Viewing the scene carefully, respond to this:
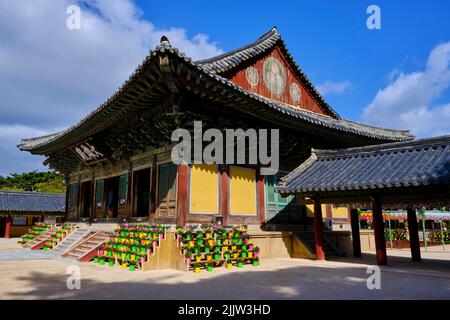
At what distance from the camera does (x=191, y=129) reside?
1063cm

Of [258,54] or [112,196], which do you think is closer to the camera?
[258,54]

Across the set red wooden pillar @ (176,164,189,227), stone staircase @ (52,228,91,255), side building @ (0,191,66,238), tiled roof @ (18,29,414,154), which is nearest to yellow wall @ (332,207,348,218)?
tiled roof @ (18,29,414,154)

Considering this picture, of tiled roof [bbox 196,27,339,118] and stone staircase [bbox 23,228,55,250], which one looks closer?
tiled roof [bbox 196,27,339,118]

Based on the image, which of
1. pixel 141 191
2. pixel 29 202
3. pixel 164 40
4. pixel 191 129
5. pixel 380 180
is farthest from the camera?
pixel 29 202

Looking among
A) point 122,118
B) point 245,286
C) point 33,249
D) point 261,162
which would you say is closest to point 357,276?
point 245,286

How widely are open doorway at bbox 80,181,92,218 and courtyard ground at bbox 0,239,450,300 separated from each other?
26.0 feet

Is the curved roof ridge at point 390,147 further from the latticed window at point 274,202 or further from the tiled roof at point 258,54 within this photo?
the tiled roof at point 258,54

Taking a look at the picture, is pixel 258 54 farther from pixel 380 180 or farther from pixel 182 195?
pixel 380 180

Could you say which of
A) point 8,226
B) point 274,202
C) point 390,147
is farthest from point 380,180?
point 8,226

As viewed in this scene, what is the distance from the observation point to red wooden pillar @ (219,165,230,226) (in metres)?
11.4

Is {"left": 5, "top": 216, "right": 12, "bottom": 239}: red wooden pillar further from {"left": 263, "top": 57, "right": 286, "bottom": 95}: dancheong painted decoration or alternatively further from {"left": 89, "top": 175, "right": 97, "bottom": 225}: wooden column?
{"left": 263, "top": 57, "right": 286, "bottom": 95}: dancheong painted decoration

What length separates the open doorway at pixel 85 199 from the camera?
17.4m

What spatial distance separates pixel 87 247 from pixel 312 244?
26.3ft

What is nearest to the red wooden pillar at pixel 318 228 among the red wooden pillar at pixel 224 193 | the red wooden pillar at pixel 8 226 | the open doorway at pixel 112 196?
the red wooden pillar at pixel 224 193
